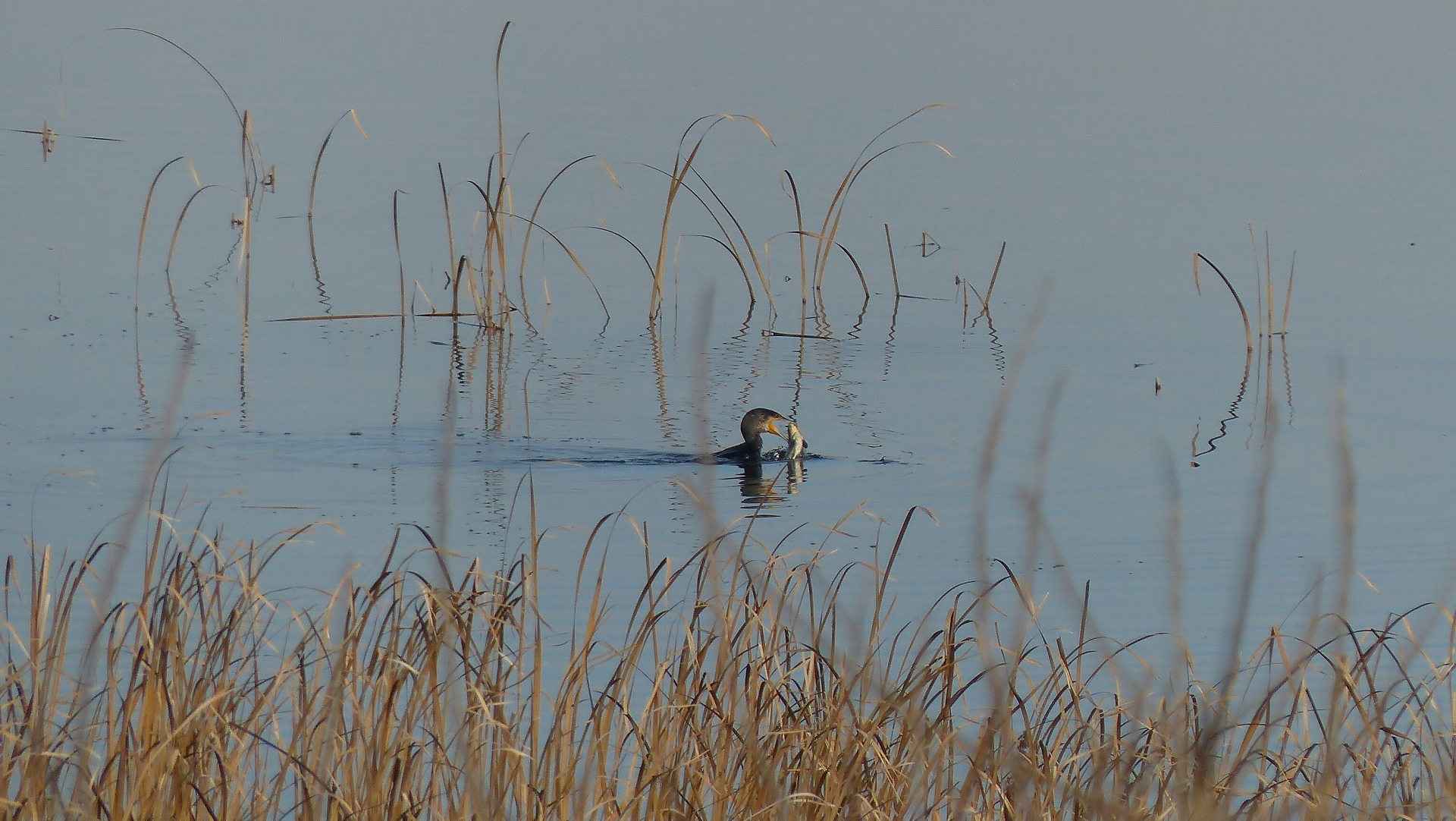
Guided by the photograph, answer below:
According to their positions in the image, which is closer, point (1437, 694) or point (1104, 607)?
point (1437, 694)

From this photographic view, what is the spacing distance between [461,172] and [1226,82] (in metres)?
11.6

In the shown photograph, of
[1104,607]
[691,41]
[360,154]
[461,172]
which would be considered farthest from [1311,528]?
[691,41]

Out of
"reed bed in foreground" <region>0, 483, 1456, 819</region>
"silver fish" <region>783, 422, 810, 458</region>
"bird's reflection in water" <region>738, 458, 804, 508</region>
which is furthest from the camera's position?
"silver fish" <region>783, 422, 810, 458</region>

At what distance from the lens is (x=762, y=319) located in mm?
Result: 12594

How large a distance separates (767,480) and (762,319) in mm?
3437

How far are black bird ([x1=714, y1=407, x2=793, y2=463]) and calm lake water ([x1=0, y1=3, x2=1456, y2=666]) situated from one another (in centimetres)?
16

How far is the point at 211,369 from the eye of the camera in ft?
34.1

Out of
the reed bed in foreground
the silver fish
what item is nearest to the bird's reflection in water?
the silver fish

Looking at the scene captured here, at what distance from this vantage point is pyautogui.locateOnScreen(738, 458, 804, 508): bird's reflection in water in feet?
29.0

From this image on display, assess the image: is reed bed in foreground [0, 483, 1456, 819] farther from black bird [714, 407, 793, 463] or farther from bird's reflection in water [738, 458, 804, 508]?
black bird [714, 407, 793, 463]

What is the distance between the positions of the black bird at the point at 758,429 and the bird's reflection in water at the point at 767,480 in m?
0.05

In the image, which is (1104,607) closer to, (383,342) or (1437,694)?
(1437,694)

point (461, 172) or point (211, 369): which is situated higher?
point (461, 172)

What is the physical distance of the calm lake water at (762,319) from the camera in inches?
307
